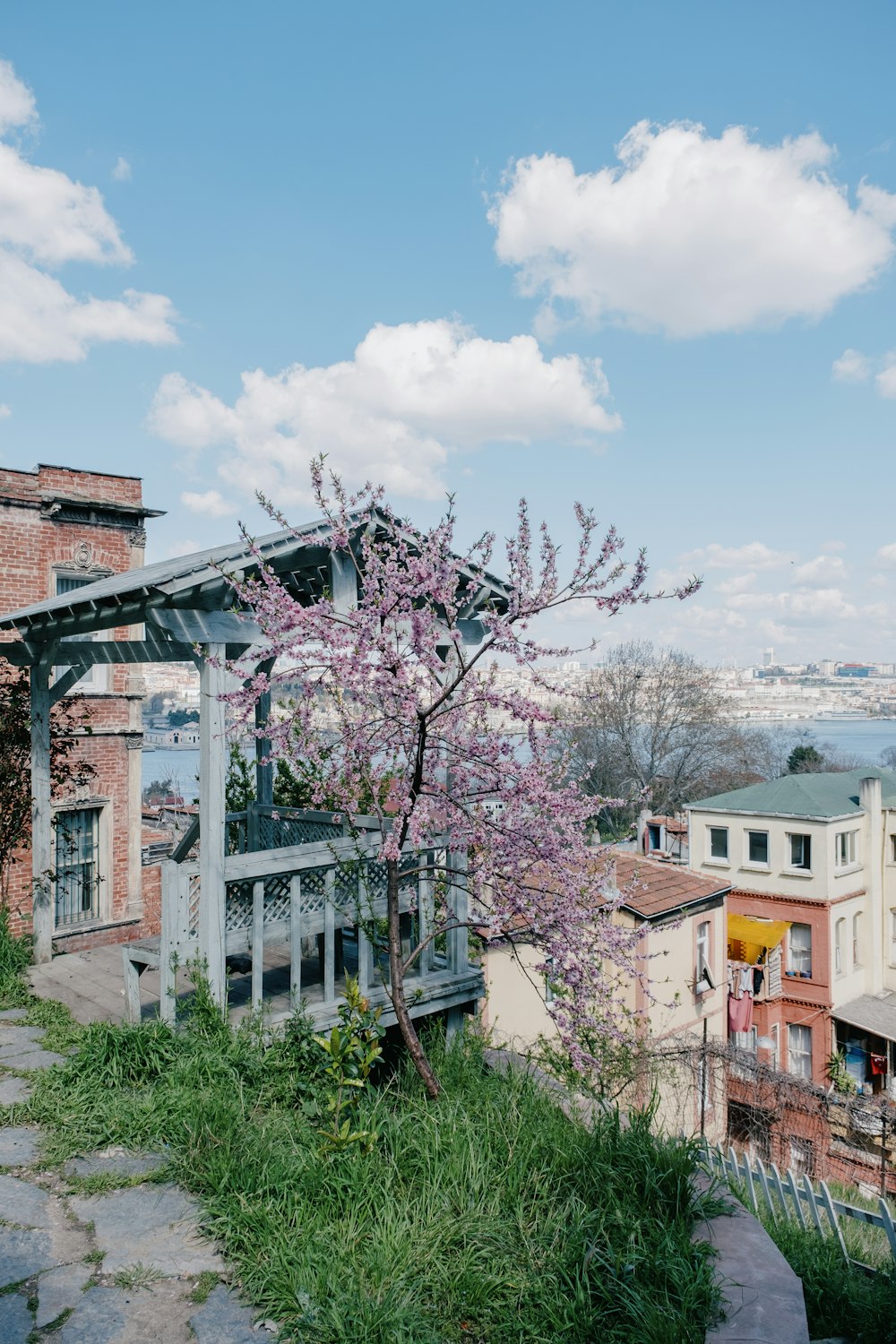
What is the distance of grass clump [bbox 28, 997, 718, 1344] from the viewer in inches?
134

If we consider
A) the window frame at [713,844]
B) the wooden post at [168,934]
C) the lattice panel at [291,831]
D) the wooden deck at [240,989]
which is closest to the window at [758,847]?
the window frame at [713,844]

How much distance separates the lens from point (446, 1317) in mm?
3473

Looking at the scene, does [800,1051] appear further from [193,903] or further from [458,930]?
Result: [193,903]

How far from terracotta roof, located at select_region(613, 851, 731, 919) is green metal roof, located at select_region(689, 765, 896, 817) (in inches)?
338

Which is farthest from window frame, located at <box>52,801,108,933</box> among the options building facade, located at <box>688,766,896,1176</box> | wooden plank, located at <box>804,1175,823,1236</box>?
building facade, located at <box>688,766,896,1176</box>

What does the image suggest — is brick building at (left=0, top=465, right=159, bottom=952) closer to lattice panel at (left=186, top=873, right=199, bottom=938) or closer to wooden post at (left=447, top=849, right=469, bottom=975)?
wooden post at (left=447, top=849, right=469, bottom=975)

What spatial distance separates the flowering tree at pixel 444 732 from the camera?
17.9 feet

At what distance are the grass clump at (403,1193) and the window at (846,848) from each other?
24169 millimetres

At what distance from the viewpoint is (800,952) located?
1030 inches

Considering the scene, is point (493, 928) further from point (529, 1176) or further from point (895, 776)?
point (895, 776)

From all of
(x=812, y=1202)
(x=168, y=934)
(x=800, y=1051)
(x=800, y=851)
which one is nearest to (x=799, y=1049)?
(x=800, y=1051)

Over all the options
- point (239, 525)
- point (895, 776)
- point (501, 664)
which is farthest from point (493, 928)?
point (895, 776)

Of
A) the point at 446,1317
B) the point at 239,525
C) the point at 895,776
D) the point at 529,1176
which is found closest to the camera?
the point at 446,1317

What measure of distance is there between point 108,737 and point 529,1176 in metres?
13.4
